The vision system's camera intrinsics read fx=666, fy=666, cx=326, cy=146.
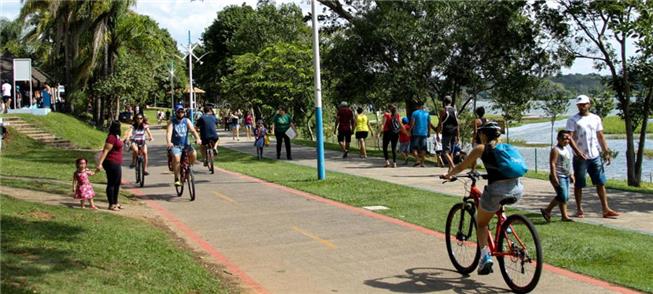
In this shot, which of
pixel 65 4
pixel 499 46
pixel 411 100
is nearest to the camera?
pixel 499 46

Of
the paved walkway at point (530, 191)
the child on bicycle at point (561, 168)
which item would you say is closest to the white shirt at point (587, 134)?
the child on bicycle at point (561, 168)

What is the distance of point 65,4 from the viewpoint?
34.3 m

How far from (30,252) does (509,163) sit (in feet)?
15.5

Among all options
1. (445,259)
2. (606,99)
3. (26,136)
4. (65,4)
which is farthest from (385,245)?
(65,4)

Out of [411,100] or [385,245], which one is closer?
[385,245]

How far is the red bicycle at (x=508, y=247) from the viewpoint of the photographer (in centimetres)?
603

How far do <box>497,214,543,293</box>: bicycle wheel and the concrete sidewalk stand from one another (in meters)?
0.28

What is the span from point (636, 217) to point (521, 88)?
1066cm

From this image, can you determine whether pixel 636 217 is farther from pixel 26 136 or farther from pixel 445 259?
pixel 26 136

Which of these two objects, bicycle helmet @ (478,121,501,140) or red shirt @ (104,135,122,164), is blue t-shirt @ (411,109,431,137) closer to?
red shirt @ (104,135,122,164)

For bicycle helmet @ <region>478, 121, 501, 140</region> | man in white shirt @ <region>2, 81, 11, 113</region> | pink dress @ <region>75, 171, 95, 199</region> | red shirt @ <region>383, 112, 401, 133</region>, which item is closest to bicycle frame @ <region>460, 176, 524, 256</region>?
bicycle helmet @ <region>478, 121, 501, 140</region>

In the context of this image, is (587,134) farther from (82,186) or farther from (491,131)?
(82,186)

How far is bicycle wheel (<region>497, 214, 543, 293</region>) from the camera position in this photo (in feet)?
19.6

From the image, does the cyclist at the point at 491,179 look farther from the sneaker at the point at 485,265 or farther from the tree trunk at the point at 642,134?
the tree trunk at the point at 642,134
